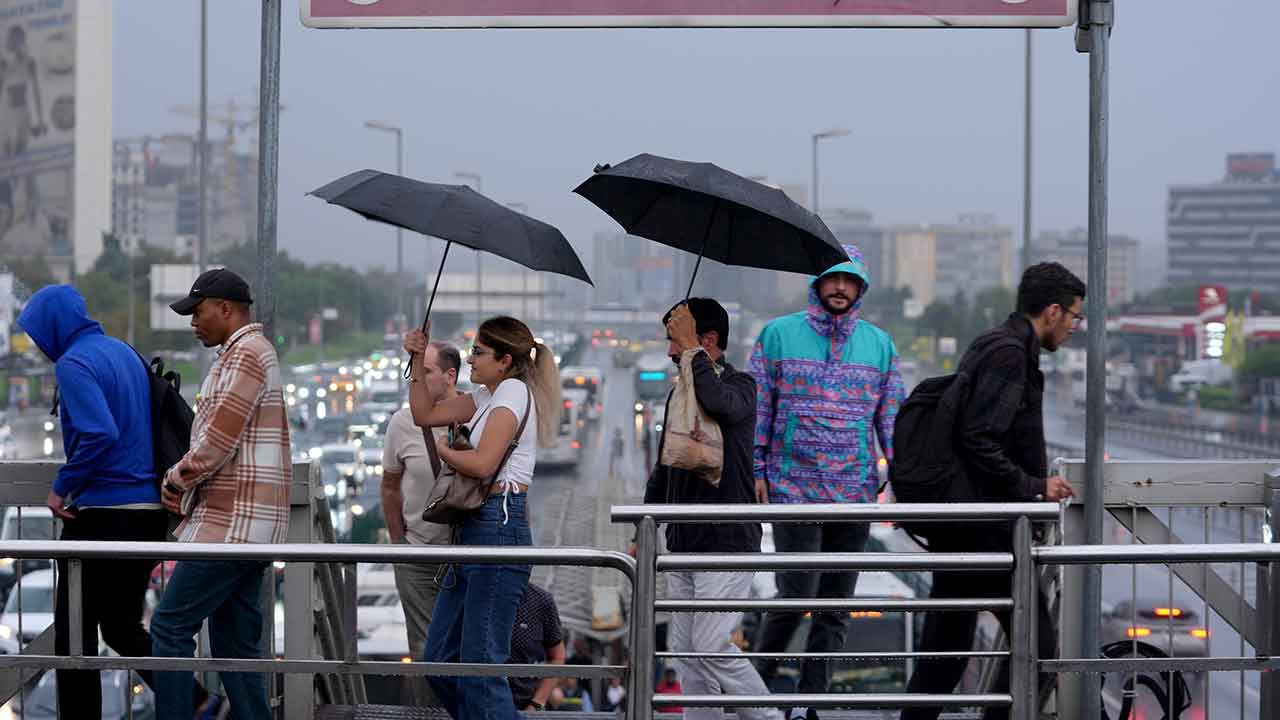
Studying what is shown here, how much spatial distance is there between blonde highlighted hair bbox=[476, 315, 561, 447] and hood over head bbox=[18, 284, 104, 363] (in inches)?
54.2

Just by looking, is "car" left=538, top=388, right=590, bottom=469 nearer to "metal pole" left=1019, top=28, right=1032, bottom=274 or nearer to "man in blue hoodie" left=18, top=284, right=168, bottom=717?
"metal pole" left=1019, top=28, right=1032, bottom=274

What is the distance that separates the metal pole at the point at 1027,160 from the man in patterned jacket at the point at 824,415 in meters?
20.2

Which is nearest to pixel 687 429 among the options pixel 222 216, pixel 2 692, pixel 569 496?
pixel 2 692

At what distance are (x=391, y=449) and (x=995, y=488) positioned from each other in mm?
2638

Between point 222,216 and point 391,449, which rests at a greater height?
point 222,216

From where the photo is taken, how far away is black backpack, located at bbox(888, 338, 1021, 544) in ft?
17.1

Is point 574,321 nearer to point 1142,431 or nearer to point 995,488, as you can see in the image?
point 1142,431

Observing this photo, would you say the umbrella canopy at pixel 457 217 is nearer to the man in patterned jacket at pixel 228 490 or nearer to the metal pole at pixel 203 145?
the man in patterned jacket at pixel 228 490

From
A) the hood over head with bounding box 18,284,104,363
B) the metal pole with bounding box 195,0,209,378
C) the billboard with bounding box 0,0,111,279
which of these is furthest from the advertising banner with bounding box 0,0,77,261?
the hood over head with bounding box 18,284,104,363

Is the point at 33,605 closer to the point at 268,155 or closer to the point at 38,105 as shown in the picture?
the point at 268,155

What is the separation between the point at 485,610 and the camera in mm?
4773

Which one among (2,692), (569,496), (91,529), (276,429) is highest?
(276,429)

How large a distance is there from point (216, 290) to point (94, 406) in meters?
0.55

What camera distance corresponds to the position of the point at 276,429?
4.99 meters
